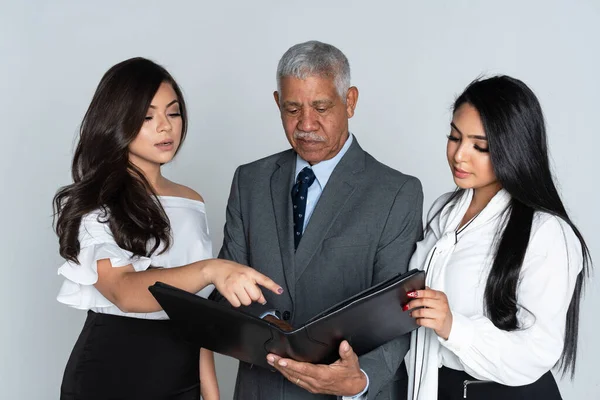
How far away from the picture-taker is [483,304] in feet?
9.20

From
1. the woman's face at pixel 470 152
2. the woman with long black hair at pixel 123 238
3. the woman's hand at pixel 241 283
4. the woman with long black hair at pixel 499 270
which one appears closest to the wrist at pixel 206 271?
the woman's hand at pixel 241 283

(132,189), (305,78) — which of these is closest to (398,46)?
(305,78)

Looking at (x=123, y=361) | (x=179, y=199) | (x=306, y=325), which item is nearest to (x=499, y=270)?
(x=306, y=325)

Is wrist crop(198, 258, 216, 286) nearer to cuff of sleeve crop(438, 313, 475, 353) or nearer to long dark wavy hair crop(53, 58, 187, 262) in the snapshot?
long dark wavy hair crop(53, 58, 187, 262)

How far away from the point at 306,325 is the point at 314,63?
115 centimetres

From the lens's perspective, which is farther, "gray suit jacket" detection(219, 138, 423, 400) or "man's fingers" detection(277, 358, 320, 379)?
"gray suit jacket" detection(219, 138, 423, 400)

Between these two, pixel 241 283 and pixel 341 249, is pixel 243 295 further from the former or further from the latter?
pixel 341 249

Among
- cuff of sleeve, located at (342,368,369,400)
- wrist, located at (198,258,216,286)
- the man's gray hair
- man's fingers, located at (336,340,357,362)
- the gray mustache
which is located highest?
the man's gray hair

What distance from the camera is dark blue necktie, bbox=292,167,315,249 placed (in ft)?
10.1

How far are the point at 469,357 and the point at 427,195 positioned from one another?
244cm

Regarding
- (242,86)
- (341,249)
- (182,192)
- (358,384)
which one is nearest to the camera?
(358,384)

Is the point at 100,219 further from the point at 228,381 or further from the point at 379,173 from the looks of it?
the point at 228,381

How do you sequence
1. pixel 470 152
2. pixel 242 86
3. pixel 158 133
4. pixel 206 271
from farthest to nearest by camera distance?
pixel 242 86 → pixel 158 133 → pixel 470 152 → pixel 206 271

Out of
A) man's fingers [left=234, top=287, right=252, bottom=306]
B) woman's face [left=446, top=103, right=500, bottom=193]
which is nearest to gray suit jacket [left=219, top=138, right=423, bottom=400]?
woman's face [left=446, top=103, right=500, bottom=193]
